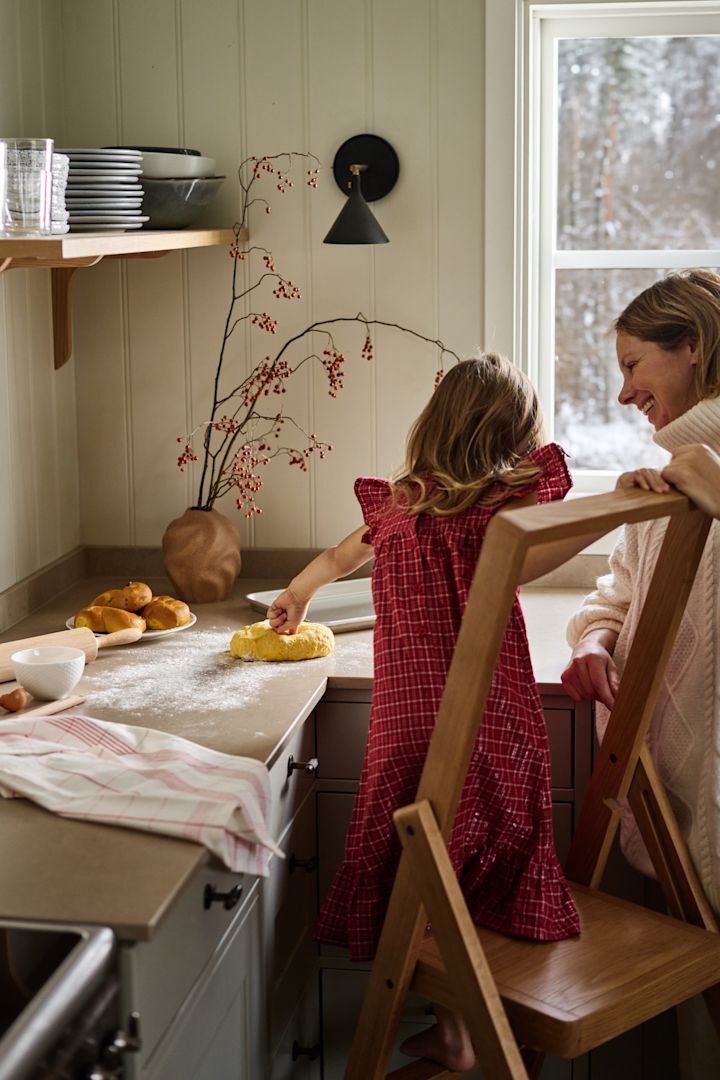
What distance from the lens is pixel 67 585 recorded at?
268cm

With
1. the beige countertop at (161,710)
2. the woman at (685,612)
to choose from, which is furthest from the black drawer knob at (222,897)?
the woman at (685,612)

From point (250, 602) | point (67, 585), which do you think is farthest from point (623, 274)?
point (67, 585)

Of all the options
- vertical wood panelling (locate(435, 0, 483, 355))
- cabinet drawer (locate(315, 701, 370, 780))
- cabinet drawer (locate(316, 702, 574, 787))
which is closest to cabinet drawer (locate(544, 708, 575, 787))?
cabinet drawer (locate(316, 702, 574, 787))

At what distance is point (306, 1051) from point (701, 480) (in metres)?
1.19

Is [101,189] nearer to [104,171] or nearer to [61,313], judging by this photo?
[104,171]

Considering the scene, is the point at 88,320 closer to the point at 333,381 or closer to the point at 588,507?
the point at 333,381

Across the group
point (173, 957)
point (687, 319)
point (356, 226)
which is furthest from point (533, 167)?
point (173, 957)

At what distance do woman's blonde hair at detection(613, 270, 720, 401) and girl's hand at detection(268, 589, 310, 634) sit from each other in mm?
695

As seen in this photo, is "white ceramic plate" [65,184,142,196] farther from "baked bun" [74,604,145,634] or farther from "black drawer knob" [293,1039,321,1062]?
"black drawer knob" [293,1039,321,1062]

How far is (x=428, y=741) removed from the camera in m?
1.79

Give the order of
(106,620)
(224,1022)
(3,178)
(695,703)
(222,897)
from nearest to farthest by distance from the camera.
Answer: (222,897), (224,1022), (3,178), (695,703), (106,620)

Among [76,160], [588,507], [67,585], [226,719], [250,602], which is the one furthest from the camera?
[67,585]

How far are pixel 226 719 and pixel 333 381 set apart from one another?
956 mm

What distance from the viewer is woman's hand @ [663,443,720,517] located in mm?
1543
